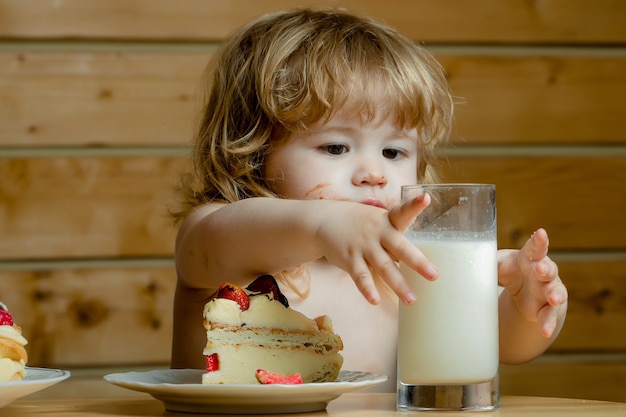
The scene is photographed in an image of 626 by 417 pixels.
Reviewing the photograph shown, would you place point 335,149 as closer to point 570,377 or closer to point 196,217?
point 196,217

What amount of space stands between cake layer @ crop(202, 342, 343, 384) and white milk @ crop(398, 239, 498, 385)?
0.09m

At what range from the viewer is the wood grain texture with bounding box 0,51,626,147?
2236 millimetres

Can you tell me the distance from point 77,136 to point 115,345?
48 cm

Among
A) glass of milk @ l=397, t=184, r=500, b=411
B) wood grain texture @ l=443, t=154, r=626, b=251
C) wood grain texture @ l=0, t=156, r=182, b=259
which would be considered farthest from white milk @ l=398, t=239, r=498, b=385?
wood grain texture @ l=443, t=154, r=626, b=251

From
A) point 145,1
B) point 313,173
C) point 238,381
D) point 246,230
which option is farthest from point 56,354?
point 238,381

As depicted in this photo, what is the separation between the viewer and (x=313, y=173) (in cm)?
140

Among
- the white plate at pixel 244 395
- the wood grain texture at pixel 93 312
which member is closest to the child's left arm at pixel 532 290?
the white plate at pixel 244 395

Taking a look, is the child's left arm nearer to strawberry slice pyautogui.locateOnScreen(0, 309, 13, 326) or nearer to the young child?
the young child

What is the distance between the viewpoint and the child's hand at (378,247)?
2.82 feet

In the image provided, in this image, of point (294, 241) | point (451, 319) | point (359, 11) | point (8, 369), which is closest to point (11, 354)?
point (8, 369)

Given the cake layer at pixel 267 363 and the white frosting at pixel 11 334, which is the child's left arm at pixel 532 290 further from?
the white frosting at pixel 11 334

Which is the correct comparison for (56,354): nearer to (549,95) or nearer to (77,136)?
(77,136)

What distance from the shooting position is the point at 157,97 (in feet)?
7.47

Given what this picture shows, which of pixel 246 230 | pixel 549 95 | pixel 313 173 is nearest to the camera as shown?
pixel 246 230
